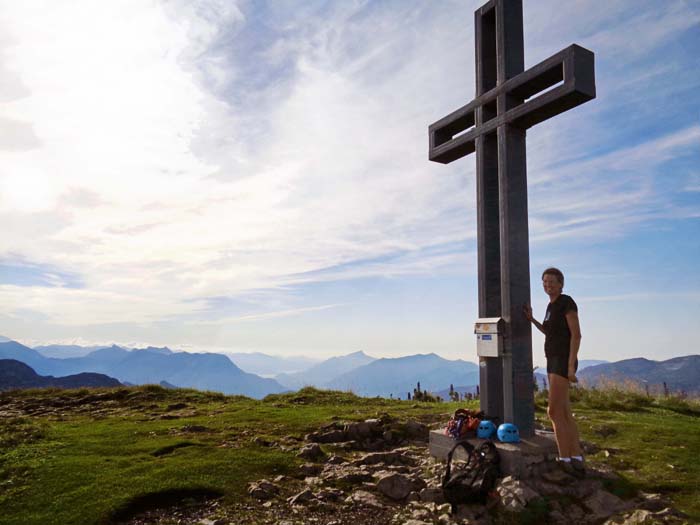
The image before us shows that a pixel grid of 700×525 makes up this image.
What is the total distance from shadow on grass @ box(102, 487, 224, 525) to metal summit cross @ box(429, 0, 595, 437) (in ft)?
15.9

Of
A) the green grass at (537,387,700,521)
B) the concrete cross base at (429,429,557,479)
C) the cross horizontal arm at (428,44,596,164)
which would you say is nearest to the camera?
the green grass at (537,387,700,521)

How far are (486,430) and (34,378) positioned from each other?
19257 centimetres

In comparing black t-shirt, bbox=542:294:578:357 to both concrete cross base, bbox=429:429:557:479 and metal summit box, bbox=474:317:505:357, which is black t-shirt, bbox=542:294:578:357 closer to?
metal summit box, bbox=474:317:505:357

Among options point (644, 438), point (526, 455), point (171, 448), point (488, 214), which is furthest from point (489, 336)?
point (171, 448)

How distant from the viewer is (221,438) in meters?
9.73

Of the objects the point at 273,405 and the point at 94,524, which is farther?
Answer: the point at 273,405

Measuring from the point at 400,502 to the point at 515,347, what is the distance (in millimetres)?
3220

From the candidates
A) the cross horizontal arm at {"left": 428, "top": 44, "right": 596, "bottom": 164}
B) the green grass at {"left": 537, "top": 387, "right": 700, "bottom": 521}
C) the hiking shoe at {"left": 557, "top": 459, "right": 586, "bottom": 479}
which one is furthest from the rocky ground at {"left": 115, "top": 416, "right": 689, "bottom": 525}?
the cross horizontal arm at {"left": 428, "top": 44, "right": 596, "bottom": 164}

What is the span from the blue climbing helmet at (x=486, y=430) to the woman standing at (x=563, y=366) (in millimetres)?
1068

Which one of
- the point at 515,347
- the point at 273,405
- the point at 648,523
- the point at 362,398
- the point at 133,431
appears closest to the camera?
the point at 648,523

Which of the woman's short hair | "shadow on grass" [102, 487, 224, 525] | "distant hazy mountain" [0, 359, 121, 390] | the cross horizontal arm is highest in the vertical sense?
the cross horizontal arm

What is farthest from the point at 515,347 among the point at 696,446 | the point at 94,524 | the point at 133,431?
the point at 133,431

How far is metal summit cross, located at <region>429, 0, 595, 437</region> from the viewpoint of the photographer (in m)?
8.34

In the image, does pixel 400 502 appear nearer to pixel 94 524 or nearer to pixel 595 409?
pixel 94 524
